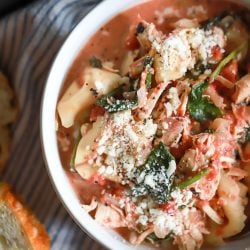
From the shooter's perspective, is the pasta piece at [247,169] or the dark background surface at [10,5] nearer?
the pasta piece at [247,169]

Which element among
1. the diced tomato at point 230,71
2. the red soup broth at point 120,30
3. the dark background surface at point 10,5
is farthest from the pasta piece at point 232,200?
the dark background surface at point 10,5

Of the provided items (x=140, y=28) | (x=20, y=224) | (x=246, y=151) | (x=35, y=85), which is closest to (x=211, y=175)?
(x=246, y=151)

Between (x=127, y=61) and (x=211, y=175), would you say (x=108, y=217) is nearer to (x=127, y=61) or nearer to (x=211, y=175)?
(x=211, y=175)

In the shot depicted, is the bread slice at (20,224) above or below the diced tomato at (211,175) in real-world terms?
below

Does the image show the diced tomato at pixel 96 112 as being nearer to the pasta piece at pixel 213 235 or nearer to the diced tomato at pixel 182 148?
the diced tomato at pixel 182 148

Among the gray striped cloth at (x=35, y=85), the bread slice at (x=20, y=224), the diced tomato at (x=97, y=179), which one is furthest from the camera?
the gray striped cloth at (x=35, y=85)

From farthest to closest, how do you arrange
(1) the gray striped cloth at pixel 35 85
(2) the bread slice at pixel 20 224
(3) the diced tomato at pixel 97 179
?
(1) the gray striped cloth at pixel 35 85
(2) the bread slice at pixel 20 224
(3) the diced tomato at pixel 97 179

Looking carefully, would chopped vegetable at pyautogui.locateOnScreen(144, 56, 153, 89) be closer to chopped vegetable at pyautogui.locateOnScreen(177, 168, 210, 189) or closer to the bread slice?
chopped vegetable at pyautogui.locateOnScreen(177, 168, 210, 189)
